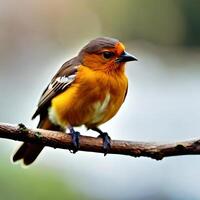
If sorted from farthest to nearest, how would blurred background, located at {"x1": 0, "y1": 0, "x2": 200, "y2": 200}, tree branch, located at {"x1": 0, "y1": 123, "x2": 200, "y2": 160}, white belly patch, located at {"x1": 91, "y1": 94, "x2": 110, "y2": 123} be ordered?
blurred background, located at {"x1": 0, "y1": 0, "x2": 200, "y2": 200}
white belly patch, located at {"x1": 91, "y1": 94, "x2": 110, "y2": 123}
tree branch, located at {"x1": 0, "y1": 123, "x2": 200, "y2": 160}

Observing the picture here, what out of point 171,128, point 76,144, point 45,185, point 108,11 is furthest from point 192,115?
point 76,144

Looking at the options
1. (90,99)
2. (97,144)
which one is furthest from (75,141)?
(90,99)

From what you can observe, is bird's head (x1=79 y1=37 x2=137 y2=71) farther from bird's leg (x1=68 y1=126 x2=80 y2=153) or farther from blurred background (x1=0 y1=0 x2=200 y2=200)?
blurred background (x1=0 y1=0 x2=200 y2=200)

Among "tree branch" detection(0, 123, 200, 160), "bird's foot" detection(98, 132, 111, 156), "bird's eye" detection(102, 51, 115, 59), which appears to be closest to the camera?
"tree branch" detection(0, 123, 200, 160)

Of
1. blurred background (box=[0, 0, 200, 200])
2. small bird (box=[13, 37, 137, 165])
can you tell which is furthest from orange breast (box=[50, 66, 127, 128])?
blurred background (box=[0, 0, 200, 200])

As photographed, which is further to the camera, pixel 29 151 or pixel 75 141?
pixel 29 151

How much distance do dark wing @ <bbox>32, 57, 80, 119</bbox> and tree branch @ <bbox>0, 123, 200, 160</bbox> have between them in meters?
0.57

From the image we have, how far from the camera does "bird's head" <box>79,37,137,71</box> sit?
525 cm

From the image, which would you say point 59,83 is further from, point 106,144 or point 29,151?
point 106,144

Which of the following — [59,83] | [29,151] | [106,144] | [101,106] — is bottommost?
[106,144]

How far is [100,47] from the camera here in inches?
210

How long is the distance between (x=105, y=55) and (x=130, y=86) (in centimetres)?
445

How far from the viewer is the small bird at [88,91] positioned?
5188 millimetres

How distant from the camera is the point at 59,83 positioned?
5375 millimetres
